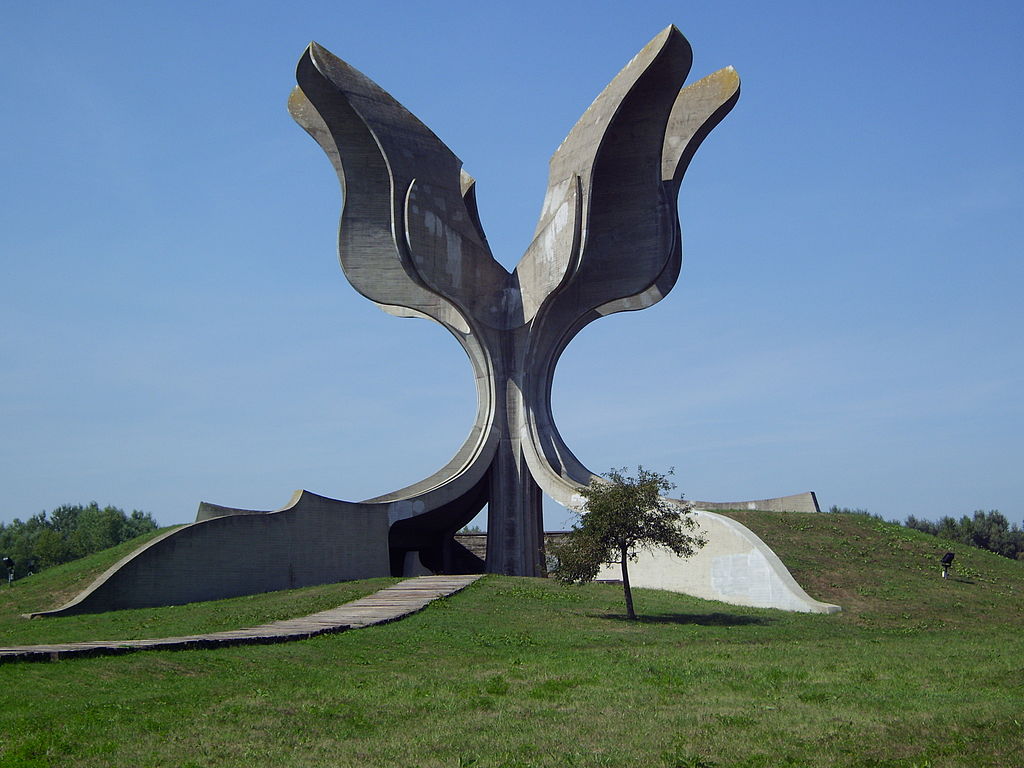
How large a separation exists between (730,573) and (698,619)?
3968 mm

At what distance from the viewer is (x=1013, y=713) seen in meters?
8.62

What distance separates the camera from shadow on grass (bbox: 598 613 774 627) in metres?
17.8

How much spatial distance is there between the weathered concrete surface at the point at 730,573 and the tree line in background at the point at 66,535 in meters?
32.9

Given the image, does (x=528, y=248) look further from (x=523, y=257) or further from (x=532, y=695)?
(x=532, y=695)

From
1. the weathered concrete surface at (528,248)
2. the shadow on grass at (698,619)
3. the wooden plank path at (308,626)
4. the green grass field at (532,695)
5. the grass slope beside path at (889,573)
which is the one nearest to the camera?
the green grass field at (532,695)

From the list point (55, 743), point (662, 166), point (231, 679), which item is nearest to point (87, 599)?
point (231, 679)

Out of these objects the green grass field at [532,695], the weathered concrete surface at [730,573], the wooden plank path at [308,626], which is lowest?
the green grass field at [532,695]

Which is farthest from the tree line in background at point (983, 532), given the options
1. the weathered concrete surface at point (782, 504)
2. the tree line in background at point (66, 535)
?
the tree line in background at point (66, 535)

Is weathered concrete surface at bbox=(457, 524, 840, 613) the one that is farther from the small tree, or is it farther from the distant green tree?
the distant green tree

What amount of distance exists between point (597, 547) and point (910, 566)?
8920 millimetres

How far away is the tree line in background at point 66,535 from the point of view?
168 ft

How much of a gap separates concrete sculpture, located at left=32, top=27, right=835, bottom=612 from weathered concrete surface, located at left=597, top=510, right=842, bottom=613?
2946mm

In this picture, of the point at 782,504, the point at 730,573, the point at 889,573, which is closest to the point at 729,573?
the point at 730,573

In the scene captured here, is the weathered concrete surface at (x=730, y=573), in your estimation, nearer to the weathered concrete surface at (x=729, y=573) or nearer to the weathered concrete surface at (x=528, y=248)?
the weathered concrete surface at (x=729, y=573)
